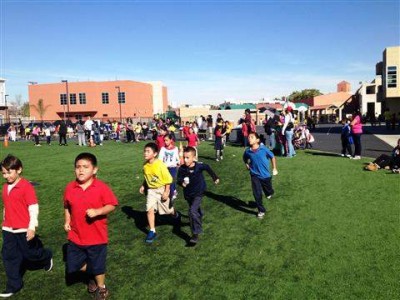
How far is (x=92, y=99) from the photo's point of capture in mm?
71438

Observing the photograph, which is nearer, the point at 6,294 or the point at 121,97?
the point at 6,294

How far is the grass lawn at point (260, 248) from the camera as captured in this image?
4.68 m

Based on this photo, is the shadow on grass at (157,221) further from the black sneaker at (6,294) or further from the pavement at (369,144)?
the pavement at (369,144)

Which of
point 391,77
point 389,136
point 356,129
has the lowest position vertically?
point 389,136

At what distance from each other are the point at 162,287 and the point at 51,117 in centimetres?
7362

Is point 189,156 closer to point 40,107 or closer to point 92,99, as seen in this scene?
point 92,99

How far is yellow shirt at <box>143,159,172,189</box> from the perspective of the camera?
638 cm

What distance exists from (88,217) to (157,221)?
3467mm

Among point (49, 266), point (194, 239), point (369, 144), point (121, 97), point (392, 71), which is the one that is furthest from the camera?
point (121, 97)

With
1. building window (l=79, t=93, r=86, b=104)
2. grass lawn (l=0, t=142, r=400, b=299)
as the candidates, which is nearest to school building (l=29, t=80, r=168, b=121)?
building window (l=79, t=93, r=86, b=104)

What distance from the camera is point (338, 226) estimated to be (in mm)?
6812

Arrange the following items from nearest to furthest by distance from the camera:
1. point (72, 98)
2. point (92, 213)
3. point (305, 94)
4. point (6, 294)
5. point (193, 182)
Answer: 1. point (92, 213)
2. point (6, 294)
3. point (193, 182)
4. point (72, 98)
5. point (305, 94)

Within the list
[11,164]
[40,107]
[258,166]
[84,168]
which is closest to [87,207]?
[84,168]

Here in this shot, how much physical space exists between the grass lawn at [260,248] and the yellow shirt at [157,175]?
1.00 meters
